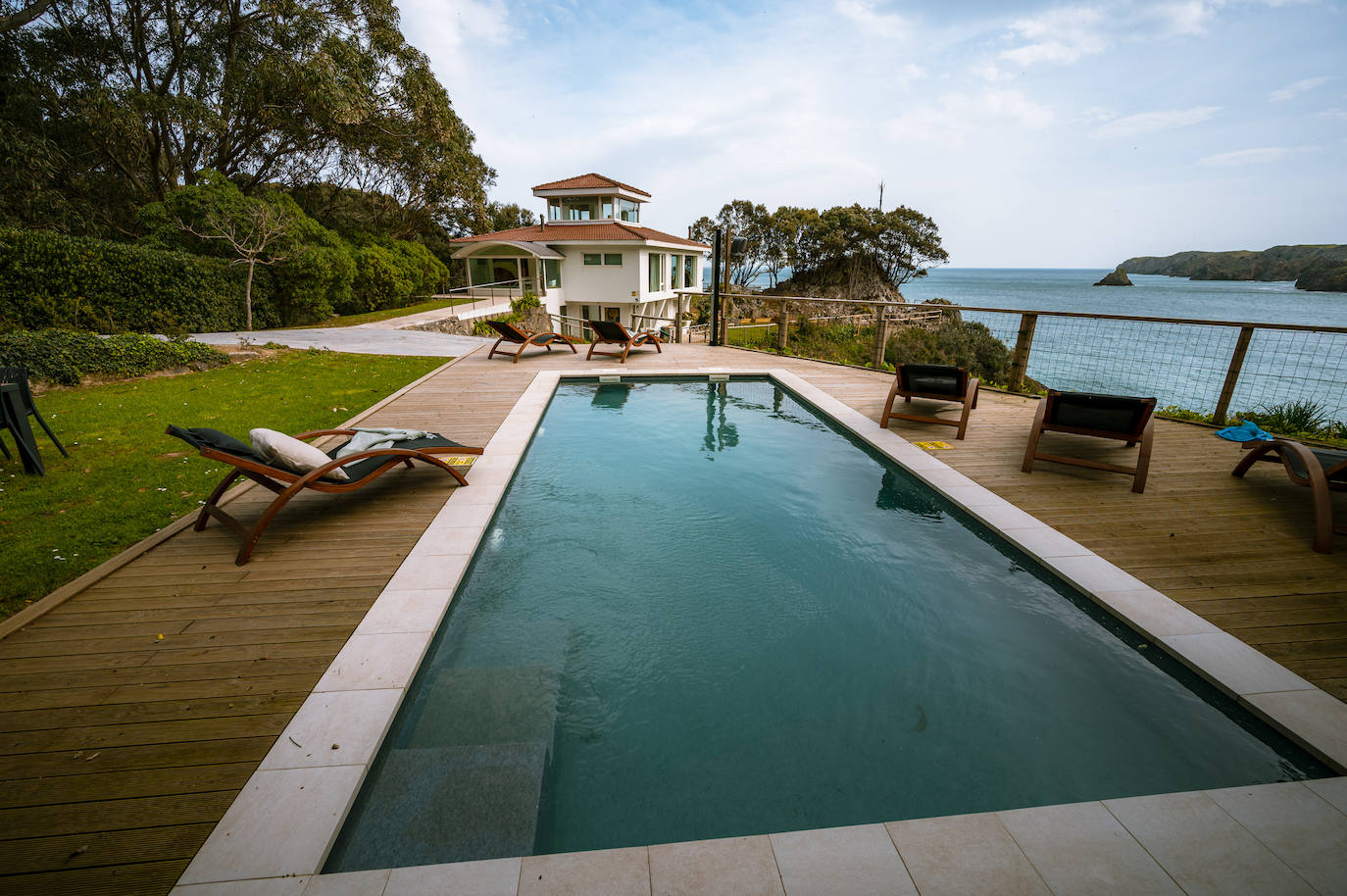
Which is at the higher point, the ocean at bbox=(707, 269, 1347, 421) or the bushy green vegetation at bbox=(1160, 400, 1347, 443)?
the bushy green vegetation at bbox=(1160, 400, 1347, 443)

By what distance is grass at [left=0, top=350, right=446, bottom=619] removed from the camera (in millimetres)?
3486

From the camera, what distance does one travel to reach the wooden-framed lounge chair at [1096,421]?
469cm

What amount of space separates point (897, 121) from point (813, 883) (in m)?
26.7

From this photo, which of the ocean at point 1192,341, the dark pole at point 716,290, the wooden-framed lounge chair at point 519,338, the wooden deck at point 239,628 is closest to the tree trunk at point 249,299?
the wooden-framed lounge chair at point 519,338

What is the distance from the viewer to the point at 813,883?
1.64 m

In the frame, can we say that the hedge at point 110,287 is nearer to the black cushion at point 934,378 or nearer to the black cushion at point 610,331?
the black cushion at point 610,331

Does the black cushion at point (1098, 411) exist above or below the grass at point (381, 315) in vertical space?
above

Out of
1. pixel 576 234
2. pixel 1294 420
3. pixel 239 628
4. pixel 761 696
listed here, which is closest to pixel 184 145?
pixel 576 234

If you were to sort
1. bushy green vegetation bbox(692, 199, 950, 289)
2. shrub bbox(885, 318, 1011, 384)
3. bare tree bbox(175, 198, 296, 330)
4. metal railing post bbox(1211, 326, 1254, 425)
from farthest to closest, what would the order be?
bushy green vegetation bbox(692, 199, 950, 289)
shrub bbox(885, 318, 1011, 384)
bare tree bbox(175, 198, 296, 330)
metal railing post bbox(1211, 326, 1254, 425)

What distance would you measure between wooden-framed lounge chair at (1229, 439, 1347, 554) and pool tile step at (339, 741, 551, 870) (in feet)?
16.0

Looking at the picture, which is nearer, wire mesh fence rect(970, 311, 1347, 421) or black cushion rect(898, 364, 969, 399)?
black cushion rect(898, 364, 969, 399)

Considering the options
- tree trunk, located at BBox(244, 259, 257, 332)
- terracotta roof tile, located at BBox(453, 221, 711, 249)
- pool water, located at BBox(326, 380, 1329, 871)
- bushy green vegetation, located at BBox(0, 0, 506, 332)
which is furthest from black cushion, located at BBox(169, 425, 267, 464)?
terracotta roof tile, located at BBox(453, 221, 711, 249)

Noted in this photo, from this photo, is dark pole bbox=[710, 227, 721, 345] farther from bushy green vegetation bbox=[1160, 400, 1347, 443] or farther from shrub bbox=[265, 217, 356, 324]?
shrub bbox=[265, 217, 356, 324]

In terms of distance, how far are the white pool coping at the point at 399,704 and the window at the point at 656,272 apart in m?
26.3
